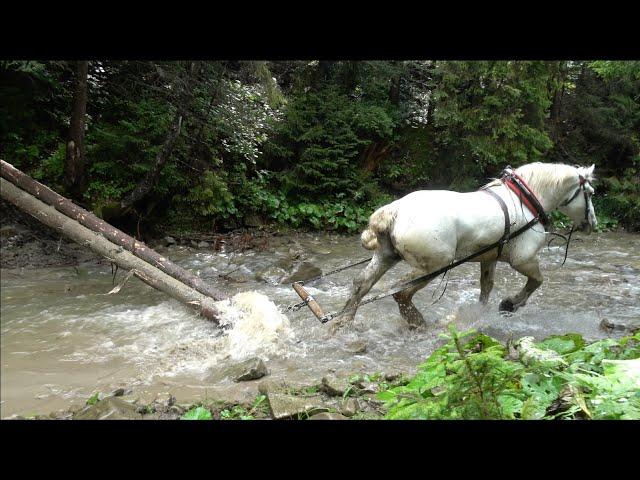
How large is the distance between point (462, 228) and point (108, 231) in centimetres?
315

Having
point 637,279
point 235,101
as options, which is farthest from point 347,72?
point 637,279

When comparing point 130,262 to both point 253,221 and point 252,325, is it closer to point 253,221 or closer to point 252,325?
point 252,325

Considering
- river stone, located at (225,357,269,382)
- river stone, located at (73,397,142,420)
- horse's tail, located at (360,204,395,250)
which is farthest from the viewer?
horse's tail, located at (360,204,395,250)

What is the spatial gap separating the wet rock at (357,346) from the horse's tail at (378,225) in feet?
3.10

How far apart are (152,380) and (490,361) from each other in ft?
5.12

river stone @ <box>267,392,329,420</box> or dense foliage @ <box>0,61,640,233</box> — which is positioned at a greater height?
dense foliage @ <box>0,61,640,233</box>

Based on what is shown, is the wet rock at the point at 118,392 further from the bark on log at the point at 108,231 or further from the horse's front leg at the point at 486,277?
the horse's front leg at the point at 486,277

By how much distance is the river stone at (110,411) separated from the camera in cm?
147

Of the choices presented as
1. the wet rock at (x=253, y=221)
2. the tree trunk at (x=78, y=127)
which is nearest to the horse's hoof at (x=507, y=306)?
the tree trunk at (x=78, y=127)

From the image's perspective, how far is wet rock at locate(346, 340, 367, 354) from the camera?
3.74m

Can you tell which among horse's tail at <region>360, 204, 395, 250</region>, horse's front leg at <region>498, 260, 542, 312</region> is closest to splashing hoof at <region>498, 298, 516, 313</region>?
horse's front leg at <region>498, 260, 542, 312</region>

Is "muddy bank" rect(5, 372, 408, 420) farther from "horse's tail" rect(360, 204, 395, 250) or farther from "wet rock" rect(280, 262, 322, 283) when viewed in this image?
"wet rock" rect(280, 262, 322, 283)

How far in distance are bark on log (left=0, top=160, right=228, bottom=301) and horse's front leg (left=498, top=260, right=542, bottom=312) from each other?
9.70 feet
